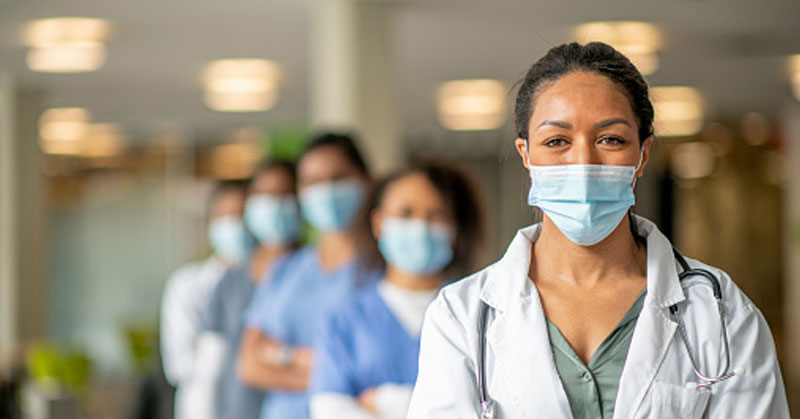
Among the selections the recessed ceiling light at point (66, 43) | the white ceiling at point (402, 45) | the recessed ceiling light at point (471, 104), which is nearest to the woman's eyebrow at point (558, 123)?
the white ceiling at point (402, 45)

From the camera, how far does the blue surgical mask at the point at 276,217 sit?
15.9ft

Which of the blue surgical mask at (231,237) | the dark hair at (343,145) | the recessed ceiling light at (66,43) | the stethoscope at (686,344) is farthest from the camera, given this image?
the recessed ceiling light at (66,43)

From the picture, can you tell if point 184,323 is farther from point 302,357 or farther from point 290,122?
point 290,122

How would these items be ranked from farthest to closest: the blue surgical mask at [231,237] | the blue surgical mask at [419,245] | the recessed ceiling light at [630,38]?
the blue surgical mask at [231,237], the blue surgical mask at [419,245], the recessed ceiling light at [630,38]

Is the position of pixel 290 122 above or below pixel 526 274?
above

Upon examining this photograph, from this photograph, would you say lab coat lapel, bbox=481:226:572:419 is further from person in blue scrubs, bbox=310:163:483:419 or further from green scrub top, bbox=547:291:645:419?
person in blue scrubs, bbox=310:163:483:419

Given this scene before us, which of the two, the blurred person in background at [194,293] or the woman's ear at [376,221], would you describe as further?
the blurred person in background at [194,293]

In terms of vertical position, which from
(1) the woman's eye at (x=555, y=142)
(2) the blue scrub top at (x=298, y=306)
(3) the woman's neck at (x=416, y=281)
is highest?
(1) the woman's eye at (x=555, y=142)

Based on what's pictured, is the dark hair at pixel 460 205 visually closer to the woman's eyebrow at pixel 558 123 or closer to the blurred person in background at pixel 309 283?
the blurred person in background at pixel 309 283

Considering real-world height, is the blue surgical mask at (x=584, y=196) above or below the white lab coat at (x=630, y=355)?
above

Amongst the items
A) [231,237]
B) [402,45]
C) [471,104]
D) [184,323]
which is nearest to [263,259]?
[231,237]

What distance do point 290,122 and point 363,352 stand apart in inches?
432

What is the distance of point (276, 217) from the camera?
4.86 metres

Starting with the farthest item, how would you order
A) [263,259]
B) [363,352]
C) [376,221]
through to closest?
[263,259] < [376,221] < [363,352]
